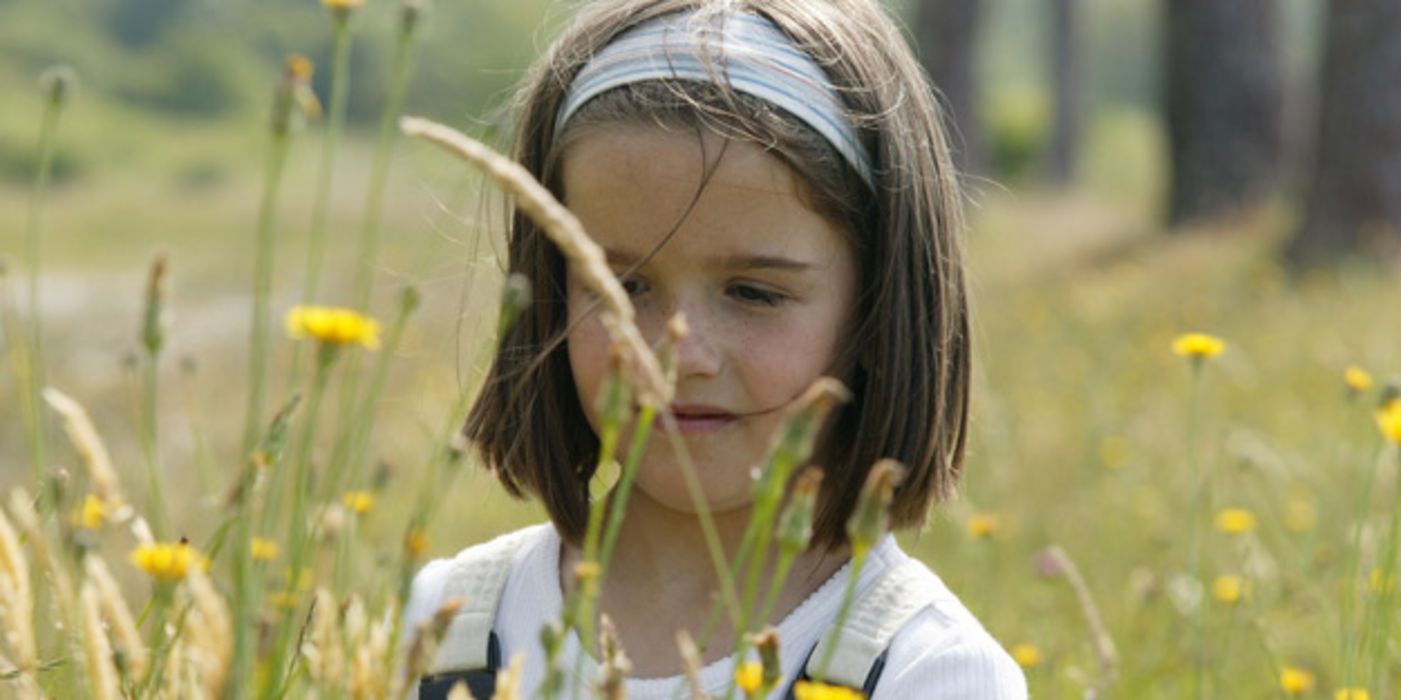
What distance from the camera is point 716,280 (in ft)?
5.62

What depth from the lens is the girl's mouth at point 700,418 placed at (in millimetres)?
1717

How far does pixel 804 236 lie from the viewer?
69.1 inches

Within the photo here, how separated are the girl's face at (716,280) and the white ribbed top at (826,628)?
138 mm

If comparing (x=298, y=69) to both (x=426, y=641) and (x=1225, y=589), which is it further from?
(x=1225, y=589)

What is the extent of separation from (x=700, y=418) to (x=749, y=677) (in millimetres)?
582

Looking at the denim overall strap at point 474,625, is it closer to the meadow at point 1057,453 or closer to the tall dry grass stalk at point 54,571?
the meadow at point 1057,453

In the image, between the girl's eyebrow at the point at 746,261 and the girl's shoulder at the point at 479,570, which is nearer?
the girl's eyebrow at the point at 746,261

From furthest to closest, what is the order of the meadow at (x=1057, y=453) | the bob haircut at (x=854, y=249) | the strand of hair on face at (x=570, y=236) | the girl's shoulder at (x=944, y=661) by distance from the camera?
the bob haircut at (x=854, y=249) < the girl's shoulder at (x=944, y=661) < the meadow at (x=1057, y=453) < the strand of hair on face at (x=570, y=236)

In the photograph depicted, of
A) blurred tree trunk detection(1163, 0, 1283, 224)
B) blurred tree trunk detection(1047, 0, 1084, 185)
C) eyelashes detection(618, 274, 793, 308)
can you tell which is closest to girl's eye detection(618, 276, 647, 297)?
eyelashes detection(618, 274, 793, 308)

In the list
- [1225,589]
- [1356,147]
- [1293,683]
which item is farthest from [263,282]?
[1356,147]

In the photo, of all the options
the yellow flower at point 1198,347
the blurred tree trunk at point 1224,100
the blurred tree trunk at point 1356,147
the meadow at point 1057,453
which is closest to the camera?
the meadow at point 1057,453

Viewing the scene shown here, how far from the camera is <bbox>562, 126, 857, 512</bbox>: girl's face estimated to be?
170cm

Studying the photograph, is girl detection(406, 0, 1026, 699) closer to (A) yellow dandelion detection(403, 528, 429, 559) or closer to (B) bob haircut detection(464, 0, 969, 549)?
(B) bob haircut detection(464, 0, 969, 549)

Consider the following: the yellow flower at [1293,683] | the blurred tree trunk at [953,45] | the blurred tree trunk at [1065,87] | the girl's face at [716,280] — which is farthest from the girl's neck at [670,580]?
the blurred tree trunk at [1065,87]
